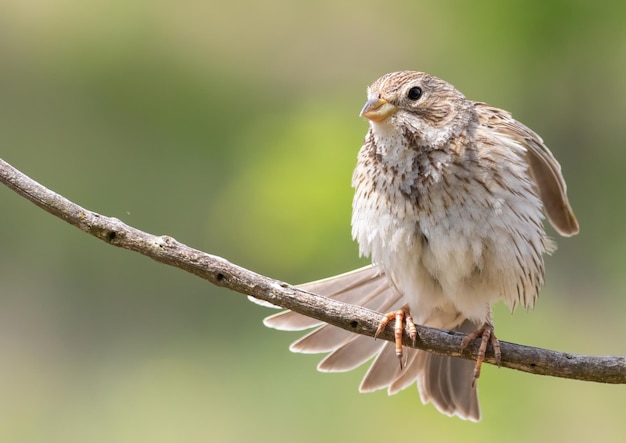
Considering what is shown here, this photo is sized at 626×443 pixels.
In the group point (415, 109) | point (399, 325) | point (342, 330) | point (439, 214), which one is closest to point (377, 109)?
point (415, 109)

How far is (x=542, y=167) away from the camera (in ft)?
9.91

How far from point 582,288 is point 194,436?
1.65 m

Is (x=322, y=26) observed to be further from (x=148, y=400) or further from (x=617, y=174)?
(x=148, y=400)

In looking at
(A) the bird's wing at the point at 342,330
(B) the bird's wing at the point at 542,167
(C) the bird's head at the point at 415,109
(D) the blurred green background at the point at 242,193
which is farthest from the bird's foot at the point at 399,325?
(D) the blurred green background at the point at 242,193

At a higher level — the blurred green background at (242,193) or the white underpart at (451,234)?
the blurred green background at (242,193)

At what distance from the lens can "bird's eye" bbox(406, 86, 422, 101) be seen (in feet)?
8.71

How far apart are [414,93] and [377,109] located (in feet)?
0.44

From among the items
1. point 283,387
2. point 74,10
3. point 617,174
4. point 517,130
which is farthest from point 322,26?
point 517,130

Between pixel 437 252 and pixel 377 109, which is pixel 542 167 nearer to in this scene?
pixel 437 252

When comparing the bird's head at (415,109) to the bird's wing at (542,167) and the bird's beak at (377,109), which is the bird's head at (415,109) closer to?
the bird's beak at (377,109)

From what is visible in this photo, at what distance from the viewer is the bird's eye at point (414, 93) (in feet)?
8.71

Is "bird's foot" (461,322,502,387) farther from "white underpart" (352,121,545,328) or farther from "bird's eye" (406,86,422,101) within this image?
"bird's eye" (406,86,422,101)

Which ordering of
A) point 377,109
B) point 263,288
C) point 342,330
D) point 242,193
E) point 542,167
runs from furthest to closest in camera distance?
point 242,193
point 542,167
point 342,330
point 377,109
point 263,288

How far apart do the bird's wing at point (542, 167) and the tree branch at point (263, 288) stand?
0.59m
